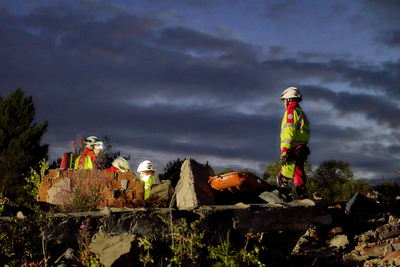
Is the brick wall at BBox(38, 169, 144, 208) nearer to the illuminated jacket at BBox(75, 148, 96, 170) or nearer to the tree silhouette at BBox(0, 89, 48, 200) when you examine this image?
the illuminated jacket at BBox(75, 148, 96, 170)

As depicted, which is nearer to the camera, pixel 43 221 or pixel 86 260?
pixel 86 260

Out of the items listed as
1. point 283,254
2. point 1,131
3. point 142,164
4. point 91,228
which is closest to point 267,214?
point 283,254

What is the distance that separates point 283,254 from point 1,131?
14.1 metres

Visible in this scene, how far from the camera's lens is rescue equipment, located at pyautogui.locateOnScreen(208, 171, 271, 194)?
7.18 metres

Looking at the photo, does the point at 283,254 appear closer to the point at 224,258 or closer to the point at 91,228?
the point at 224,258

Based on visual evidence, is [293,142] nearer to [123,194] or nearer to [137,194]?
[137,194]

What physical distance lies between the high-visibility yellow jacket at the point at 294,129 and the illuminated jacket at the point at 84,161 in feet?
12.7

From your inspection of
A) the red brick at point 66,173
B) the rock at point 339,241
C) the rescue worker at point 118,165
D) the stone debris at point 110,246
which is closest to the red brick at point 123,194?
the red brick at point 66,173

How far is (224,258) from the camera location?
465 centimetres

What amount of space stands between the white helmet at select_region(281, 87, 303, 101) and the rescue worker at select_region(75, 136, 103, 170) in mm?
3947

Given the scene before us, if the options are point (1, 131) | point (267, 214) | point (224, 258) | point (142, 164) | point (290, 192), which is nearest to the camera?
point (224, 258)

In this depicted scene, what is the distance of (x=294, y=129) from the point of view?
25.5 feet

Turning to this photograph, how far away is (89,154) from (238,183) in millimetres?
3274

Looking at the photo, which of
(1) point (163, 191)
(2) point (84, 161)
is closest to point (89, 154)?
(2) point (84, 161)
